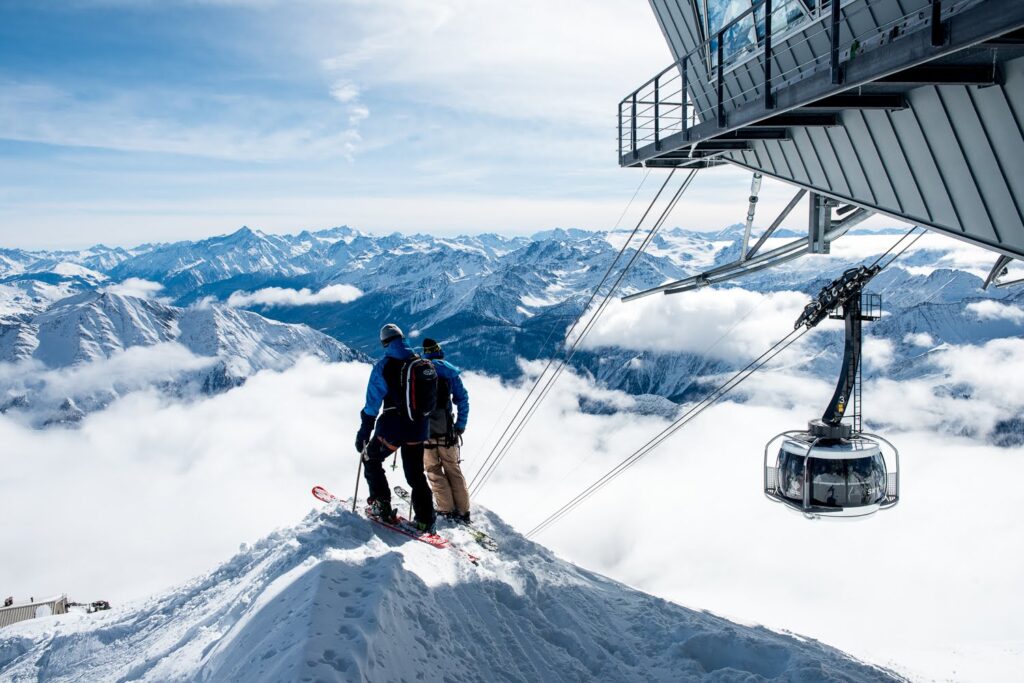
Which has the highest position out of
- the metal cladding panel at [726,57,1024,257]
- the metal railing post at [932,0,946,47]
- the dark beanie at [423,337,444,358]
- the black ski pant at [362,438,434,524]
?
the metal railing post at [932,0,946,47]

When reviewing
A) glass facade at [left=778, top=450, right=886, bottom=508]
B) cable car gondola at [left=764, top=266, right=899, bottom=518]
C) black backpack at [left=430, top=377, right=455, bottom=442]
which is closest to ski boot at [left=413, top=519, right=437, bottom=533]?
black backpack at [left=430, top=377, right=455, bottom=442]

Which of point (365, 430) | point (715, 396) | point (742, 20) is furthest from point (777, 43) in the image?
point (715, 396)

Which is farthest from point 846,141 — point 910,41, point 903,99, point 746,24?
point 910,41

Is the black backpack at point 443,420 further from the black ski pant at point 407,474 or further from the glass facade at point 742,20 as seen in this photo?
the glass facade at point 742,20

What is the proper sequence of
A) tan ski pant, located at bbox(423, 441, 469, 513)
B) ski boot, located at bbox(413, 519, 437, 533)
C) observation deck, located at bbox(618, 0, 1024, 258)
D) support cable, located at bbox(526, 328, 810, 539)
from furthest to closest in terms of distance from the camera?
support cable, located at bbox(526, 328, 810, 539) < tan ski pant, located at bbox(423, 441, 469, 513) < ski boot, located at bbox(413, 519, 437, 533) < observation deck, located at bbox(618, 0, 1024, 258)

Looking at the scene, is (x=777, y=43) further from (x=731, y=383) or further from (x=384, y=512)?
(x=731, y=383)

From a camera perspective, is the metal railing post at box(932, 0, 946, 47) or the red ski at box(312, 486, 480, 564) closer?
the metal railing post at box(932, 0, 946, 47)

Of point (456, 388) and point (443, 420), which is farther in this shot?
point (443, 420)

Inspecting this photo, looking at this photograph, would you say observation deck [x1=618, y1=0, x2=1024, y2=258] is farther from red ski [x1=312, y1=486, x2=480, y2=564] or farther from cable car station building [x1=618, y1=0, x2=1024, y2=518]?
red ski [x1=312, y1=486, x2=480, y2=564]
